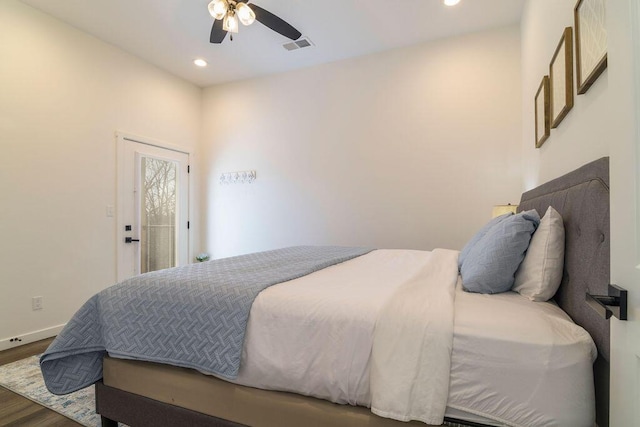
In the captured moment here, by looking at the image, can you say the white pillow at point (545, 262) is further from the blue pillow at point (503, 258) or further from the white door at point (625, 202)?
the white door at point (625, 202)

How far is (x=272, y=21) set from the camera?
258cm

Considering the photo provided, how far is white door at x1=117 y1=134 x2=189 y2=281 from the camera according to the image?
3707 mm

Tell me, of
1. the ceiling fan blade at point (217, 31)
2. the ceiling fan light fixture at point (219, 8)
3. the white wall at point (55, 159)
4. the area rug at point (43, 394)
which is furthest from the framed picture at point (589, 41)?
the white wall at point (55, 159)

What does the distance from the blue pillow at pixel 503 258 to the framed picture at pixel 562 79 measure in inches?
30.3

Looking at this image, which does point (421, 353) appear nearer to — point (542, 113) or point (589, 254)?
point (589, 254)

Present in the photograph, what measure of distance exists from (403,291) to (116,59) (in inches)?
164

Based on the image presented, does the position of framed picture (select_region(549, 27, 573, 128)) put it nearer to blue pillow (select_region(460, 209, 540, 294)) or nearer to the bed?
the bed

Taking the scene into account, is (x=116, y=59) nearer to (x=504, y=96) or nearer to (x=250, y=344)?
(x=250, y=344)

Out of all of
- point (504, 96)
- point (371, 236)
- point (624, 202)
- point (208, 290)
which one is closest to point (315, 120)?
point (371, 236)

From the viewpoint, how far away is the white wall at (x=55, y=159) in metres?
2.79

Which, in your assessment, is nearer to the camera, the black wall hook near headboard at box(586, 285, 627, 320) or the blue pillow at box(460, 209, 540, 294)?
the black wall hook near headboard at box(586, 285, 627, 320)

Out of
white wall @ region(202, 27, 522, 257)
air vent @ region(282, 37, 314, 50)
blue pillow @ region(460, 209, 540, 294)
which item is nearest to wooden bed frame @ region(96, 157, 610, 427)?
blue pillow @ region(460, 209, 540, 294)

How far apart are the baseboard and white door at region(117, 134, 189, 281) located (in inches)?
31.0

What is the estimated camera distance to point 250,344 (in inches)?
48.1
